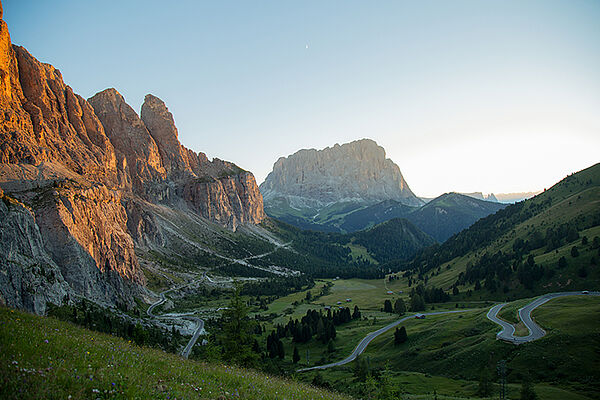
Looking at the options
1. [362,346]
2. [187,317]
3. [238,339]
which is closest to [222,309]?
[238,339]

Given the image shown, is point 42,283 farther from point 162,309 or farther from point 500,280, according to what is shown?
point 500,280

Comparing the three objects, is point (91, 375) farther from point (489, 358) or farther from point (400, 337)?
point (400, 337)

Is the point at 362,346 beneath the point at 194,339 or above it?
beneath

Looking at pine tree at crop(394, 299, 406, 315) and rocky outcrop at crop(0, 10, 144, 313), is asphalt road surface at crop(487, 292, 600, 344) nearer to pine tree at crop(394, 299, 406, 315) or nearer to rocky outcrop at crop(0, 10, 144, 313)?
pine tree at crop(394, 299, 406, 315)

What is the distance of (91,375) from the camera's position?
9461 millimetres

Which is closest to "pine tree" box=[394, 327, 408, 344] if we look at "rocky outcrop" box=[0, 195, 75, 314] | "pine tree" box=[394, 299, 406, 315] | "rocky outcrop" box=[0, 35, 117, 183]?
"pine tree" box=[394, 299, 406, 315]

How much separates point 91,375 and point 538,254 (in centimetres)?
16952

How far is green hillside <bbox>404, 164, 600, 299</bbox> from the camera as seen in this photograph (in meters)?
109

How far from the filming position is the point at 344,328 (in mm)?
114188

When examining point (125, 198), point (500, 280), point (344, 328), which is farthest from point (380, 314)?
point (125, 198)

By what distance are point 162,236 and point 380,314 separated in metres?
142

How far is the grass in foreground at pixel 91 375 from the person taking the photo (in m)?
8.05

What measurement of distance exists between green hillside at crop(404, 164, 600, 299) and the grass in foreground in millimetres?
126584

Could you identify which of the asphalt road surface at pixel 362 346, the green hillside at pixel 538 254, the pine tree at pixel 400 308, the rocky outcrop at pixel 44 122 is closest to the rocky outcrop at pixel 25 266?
the rocky outcrop at pixel 44 122
